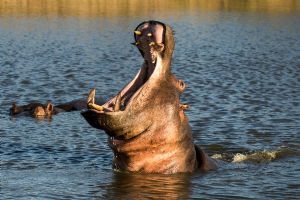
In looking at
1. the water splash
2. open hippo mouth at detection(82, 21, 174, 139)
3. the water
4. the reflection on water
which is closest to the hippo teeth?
open hippo mouth at detection(82, 21, 174, 139)

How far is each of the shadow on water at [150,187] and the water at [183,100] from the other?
13 millimetres

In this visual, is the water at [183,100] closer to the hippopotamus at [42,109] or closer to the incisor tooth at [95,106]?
the hippopotamus at [42,109]

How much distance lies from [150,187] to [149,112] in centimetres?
101

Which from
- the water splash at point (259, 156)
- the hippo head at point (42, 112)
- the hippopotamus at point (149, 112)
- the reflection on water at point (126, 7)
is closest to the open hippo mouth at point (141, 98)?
the hippopotamus at point (149, 112)

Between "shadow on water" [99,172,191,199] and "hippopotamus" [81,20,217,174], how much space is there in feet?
0.91

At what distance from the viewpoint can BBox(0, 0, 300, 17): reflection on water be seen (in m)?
49.8

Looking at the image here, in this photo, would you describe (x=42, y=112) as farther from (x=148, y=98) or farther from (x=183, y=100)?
(x=148, y=98)

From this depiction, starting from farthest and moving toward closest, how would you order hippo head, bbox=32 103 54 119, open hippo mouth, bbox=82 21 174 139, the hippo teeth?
hippo head, bbox=32 103 54 119 → open hippo mouth, bbox=82 21 174 139 → the hippo teeth

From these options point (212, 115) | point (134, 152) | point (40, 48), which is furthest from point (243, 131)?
point (40, 48)

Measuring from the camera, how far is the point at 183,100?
685 inches

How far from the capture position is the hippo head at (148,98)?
809 cm

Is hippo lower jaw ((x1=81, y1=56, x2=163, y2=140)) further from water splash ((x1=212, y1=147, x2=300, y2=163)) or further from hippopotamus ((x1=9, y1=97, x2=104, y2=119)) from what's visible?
hippopotamus ((x1=9, y1=97, x2=104, y2=119))

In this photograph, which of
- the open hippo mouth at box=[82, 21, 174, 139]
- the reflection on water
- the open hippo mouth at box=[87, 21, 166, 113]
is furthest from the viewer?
the reflection on water

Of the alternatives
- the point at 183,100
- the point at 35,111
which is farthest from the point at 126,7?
the point at 35,111
